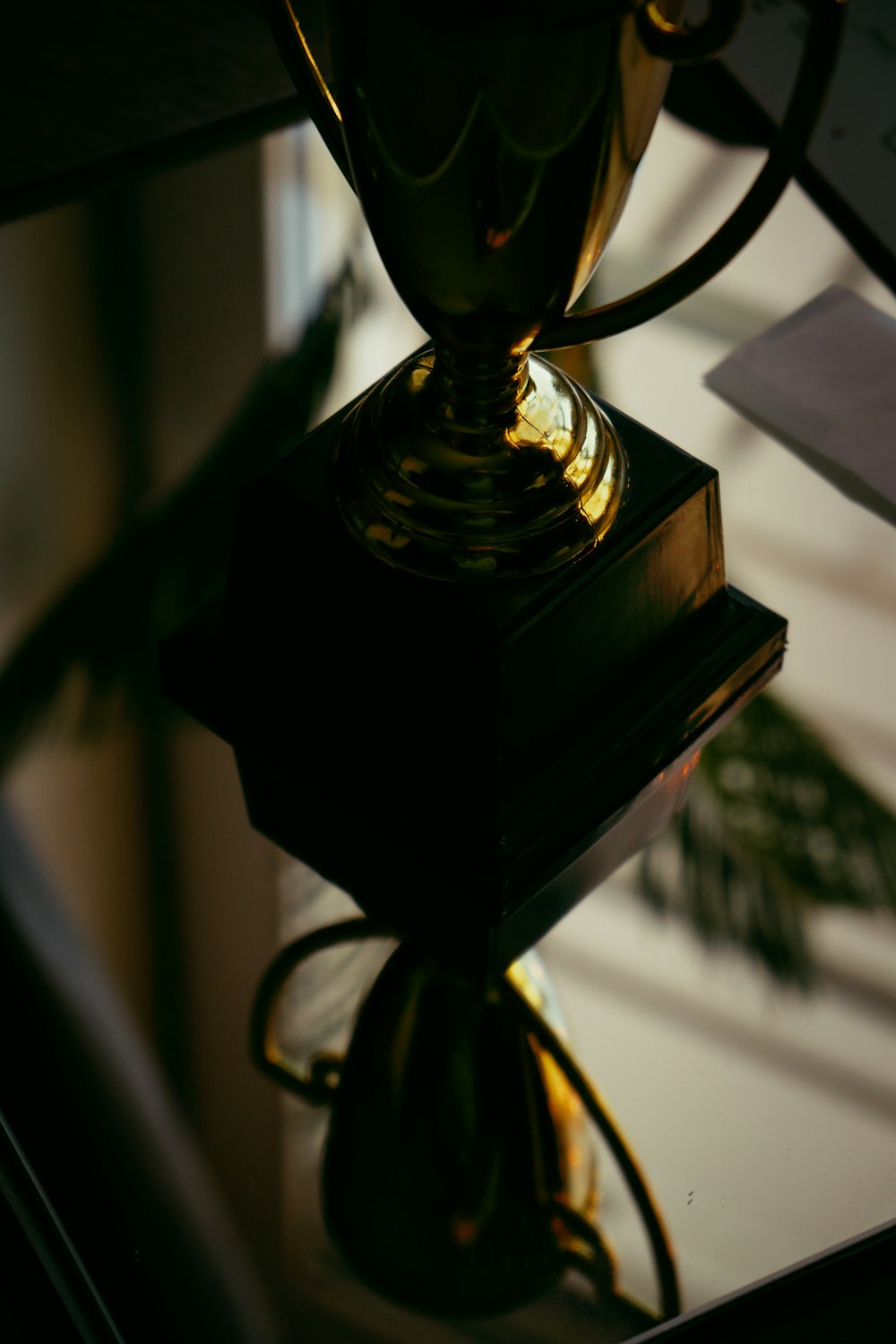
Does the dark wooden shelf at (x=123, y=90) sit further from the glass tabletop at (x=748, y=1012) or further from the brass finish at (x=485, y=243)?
the brass finish at (x=485, y=243)

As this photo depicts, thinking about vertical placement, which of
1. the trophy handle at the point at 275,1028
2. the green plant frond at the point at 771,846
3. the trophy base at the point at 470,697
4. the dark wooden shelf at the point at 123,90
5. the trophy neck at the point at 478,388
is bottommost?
the trophy handle at the point at 275,1028

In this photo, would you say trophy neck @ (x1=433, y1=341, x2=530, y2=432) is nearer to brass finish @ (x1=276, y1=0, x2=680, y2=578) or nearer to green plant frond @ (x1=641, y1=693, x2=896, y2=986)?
brass finish @ (x1=276, y1=0, x2=680, y2=578)

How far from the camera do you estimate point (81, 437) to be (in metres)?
0.62

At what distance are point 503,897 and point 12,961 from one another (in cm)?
15

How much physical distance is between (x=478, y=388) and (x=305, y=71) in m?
0.10

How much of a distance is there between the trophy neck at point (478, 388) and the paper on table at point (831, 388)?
216 millimetres

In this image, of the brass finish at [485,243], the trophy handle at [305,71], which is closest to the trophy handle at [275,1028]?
the brass finish at [485,243]

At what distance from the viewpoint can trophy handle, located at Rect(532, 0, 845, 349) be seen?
342 millimetres

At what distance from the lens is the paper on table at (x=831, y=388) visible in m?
0.62

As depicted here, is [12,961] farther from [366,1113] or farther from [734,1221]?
[734,1221]

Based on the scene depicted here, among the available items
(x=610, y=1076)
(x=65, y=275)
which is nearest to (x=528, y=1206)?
(x=610, y=1076)

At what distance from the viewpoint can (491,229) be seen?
377 mm

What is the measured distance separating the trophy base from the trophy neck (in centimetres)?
4

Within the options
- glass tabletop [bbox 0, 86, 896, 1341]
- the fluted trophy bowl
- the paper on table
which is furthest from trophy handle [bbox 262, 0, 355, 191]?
the paper on table
